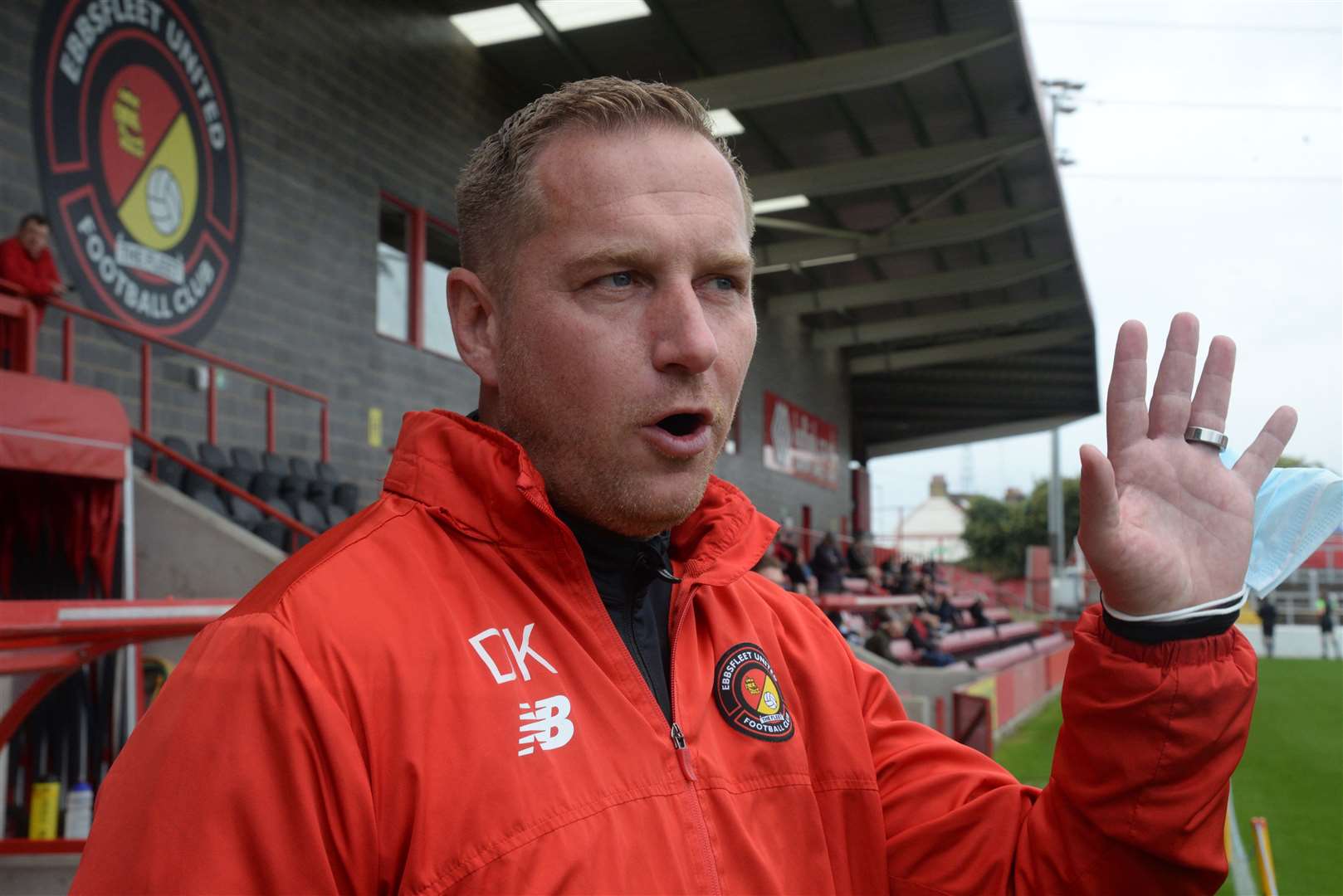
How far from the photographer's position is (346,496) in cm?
884

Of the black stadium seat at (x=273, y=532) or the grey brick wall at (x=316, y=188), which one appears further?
the grey brick wall at (x=316, y=188)

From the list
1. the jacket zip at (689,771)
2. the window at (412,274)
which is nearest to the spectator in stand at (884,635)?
the window at (412,274)

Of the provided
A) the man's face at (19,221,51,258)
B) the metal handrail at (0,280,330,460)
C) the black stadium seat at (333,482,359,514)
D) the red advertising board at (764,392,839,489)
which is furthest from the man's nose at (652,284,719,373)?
the red advertising board at (764,392,839,489)

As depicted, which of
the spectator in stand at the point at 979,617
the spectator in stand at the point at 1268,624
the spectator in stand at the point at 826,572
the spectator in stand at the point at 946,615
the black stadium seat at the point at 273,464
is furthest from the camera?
the spectator in stand at the point at 1268,624

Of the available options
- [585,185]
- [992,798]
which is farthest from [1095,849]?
[585,185]

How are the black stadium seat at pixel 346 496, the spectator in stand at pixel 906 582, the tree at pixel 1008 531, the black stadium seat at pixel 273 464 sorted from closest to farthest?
the black stadium seat at pixel 273 464
the black stadium seat at pixel 346 496
the spectator in stand at pixel 906 582
the tree at pixel 1008 531

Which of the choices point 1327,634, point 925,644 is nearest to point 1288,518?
point 925,644

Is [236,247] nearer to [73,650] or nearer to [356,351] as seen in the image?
[356,351]

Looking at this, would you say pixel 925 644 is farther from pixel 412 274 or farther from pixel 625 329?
pixel 625 329

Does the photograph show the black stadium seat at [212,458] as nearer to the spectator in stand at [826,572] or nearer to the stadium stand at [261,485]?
the stadium stand at [261,485]

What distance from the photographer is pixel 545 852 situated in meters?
1.12

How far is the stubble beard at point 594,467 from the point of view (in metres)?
1.34

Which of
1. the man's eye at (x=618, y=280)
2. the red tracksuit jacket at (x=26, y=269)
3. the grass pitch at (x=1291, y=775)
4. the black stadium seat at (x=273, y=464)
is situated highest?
the red tracksuit jacket at (x=26, y=269)

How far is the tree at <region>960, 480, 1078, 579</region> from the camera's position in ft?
173
